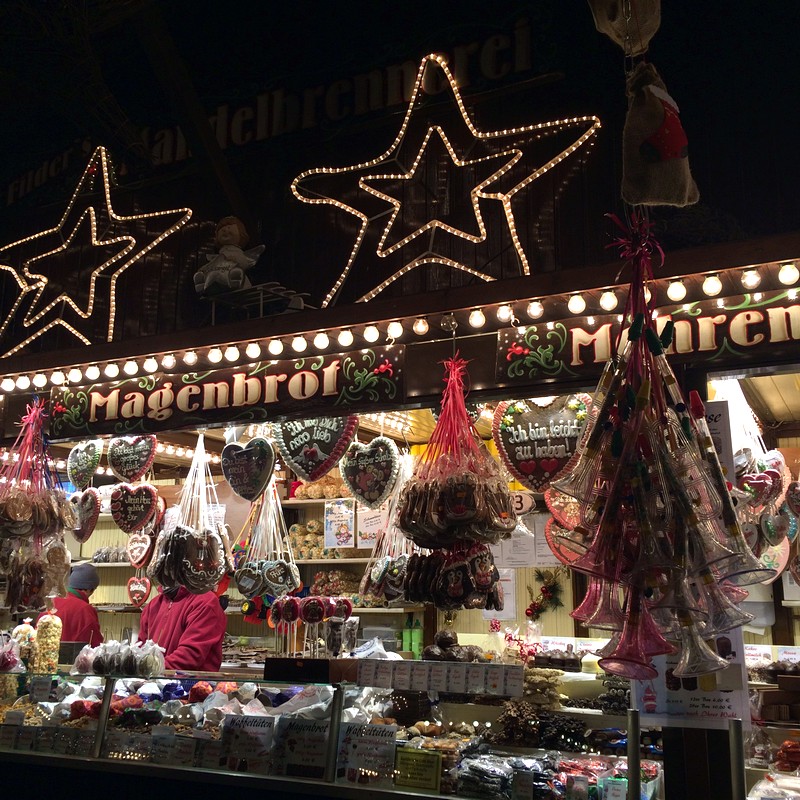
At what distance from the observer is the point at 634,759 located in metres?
2.80

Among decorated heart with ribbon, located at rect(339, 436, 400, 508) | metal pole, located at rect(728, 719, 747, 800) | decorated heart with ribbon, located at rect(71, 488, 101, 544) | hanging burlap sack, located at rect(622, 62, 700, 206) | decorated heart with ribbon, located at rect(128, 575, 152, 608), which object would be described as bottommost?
metal pole, located at rect(728, 719, 747, 800)

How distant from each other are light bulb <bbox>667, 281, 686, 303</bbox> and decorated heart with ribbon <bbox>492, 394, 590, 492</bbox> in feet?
2.00

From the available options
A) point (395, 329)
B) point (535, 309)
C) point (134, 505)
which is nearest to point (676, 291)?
point (535, 309)

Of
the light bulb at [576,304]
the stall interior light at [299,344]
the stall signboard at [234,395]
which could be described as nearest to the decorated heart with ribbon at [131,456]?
the stall signboard at [234,395]

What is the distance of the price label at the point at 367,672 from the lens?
3.41 m

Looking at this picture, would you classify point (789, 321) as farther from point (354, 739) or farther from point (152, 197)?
point (152, 197)

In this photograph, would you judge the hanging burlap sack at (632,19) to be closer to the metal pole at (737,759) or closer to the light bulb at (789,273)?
the light bulb at (789,273)

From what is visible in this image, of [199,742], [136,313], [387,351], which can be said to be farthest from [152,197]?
[199,742]

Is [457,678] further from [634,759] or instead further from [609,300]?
[609,300]

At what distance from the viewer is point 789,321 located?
3.49 metres

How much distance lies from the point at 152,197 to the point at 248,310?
1.63 metres

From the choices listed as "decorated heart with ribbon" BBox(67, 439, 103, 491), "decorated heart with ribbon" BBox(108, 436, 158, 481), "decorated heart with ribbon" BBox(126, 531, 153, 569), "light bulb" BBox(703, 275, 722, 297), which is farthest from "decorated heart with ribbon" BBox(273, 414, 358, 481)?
"decorated heart with ribbon" BBox(126, 531, 153, 569)

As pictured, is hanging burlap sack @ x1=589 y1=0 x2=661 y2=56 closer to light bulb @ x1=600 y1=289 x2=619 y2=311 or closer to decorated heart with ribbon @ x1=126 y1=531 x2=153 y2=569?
light bulb @ x1=600 y1=289 x2=619 y2=311

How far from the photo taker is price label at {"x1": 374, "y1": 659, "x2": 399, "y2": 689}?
338 cm
